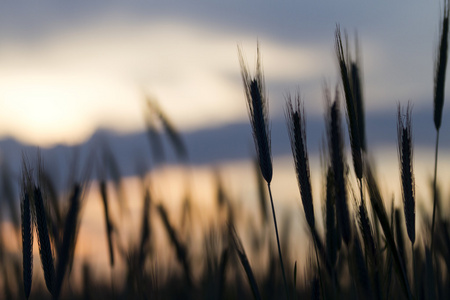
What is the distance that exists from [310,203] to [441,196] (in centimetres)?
232


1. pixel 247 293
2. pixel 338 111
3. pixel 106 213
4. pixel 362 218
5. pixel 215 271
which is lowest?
pixel 247 293

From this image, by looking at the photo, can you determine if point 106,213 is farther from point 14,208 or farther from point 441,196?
point 441,196

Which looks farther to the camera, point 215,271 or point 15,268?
point 15,268

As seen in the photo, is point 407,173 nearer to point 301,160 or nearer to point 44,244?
point 301,160

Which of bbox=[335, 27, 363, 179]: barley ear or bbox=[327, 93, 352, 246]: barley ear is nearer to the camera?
bbox=[335, 27, 363, 179]: barley ear

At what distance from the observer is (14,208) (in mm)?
3908

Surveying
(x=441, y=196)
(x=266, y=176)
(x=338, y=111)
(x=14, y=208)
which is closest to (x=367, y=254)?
(x=266, y=176)

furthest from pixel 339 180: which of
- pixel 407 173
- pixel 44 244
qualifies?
pixel 44 244

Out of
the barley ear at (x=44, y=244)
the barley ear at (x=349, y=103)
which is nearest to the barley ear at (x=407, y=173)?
the barley ear at (x=349, y=103)

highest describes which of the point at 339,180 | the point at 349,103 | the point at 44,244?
the point at 349,103

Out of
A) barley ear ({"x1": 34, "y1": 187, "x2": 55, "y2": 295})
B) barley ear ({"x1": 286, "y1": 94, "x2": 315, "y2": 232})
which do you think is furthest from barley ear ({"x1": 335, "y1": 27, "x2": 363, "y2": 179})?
barley ear ({"x1": 34, "y1": 187, "x2": 55, "y2": 295})

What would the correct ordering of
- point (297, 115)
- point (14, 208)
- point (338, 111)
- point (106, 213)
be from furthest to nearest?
point (14, 208)
point (106, 213)
point (338, 111)
point (297, 115)

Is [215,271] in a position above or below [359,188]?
below

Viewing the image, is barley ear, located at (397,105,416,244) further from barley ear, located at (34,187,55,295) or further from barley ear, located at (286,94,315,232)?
barley ear, located at (34,187,55,295)
